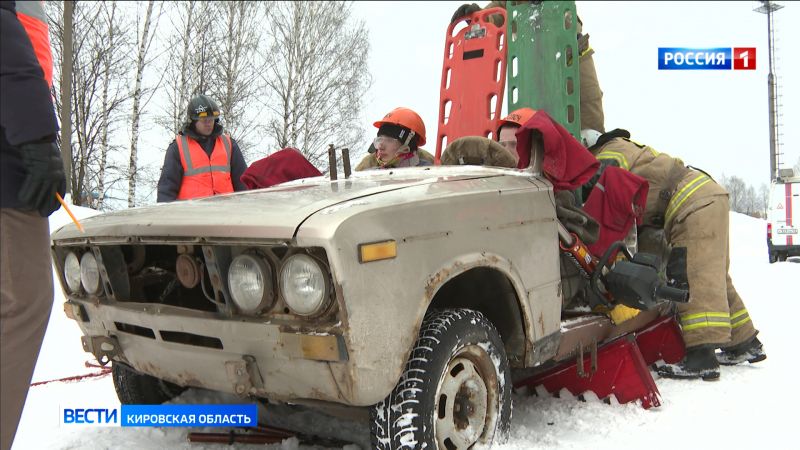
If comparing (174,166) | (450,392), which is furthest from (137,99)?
(450,392)

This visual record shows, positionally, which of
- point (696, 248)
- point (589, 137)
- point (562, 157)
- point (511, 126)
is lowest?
point (696, 248)

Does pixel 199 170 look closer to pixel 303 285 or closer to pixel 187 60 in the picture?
pixel 303 285

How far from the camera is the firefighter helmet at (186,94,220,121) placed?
5.00 m

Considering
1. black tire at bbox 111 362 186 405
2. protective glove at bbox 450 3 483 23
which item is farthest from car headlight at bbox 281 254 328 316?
protective glove at bbox 450 3 483 23

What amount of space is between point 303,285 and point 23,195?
2.86 feet

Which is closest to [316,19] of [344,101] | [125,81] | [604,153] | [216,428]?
[344,101]

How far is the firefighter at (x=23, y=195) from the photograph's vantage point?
72.6 inches

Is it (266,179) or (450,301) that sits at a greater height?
(266,179)

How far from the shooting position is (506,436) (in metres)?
2.62

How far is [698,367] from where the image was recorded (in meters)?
3.93

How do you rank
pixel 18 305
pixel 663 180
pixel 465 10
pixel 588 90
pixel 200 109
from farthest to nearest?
pixel 465 10
pixel 588 90
pixel 200 109
pixel 663 180
pixel 18 305

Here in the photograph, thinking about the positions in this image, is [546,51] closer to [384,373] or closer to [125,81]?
[384,373]

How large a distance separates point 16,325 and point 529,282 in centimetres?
191

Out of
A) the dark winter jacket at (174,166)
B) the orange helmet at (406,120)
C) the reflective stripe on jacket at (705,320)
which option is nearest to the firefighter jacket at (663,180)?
the reflective stripe on jacket at (705,320)
